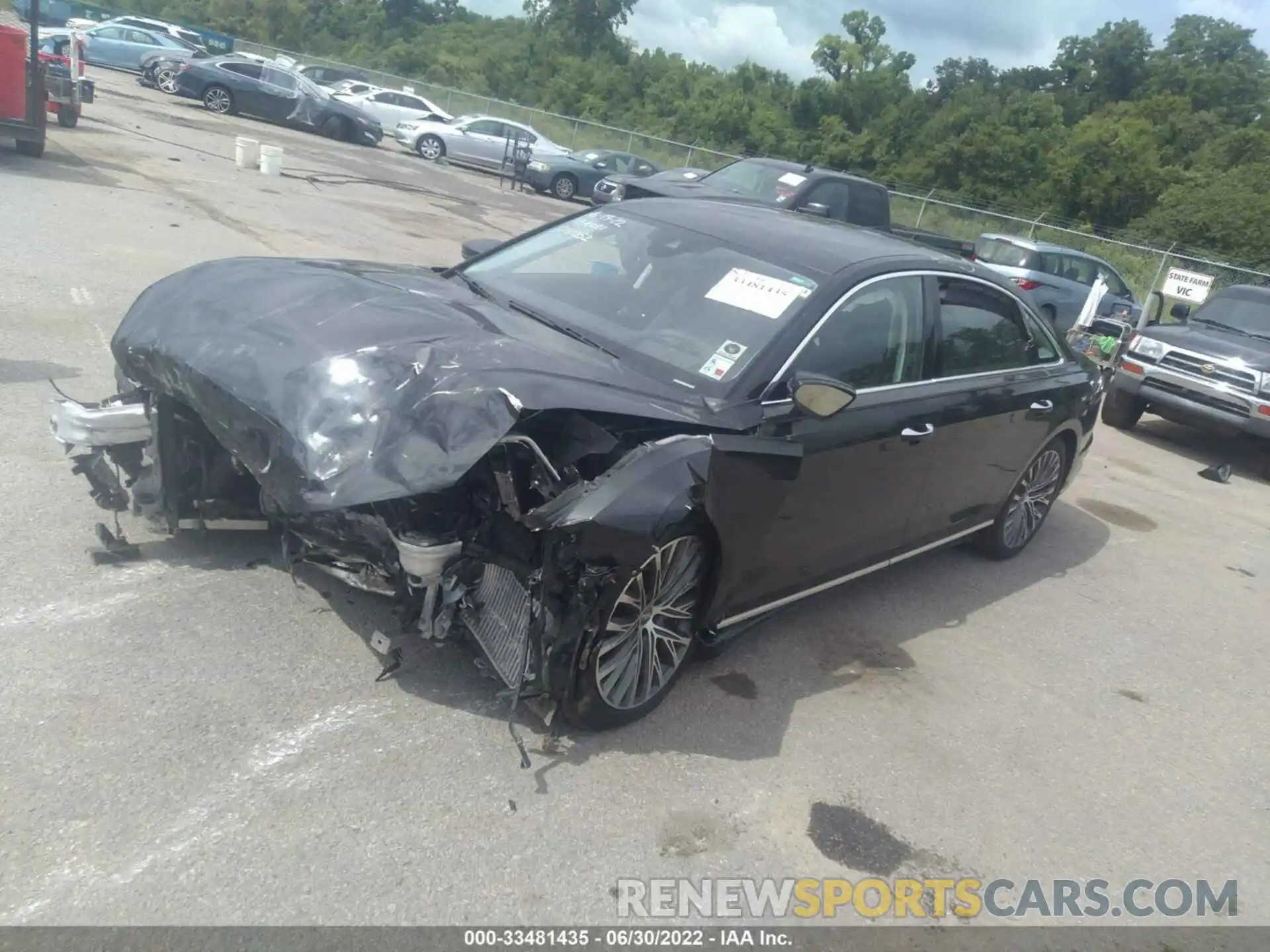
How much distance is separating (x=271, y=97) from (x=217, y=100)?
1273 mm

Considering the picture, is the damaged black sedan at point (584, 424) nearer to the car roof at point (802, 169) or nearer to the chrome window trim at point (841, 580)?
the chrome window trim at point (841, 580)

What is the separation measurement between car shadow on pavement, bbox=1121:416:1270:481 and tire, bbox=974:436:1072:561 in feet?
16.5

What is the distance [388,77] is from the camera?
4241cm

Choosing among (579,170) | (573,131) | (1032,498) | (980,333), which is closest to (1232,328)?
(1032,498)

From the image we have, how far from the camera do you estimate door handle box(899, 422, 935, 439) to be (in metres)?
4.67

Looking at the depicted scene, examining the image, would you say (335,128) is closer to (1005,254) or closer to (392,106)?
(392,106)

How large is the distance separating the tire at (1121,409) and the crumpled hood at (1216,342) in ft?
2.23

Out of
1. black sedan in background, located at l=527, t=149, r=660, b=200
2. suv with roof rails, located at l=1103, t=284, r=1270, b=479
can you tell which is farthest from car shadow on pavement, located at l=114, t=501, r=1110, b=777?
black sedan in background, located at l=527, t=149, r=660, b=200

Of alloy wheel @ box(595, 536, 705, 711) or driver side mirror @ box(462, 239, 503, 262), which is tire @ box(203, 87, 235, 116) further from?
alloy wheel @ box(595, 536, 705, 711)

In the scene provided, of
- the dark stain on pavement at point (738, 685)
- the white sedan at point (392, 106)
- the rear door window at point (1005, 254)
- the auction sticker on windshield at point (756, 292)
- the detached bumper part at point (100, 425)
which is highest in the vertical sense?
the auction sticker on windshield at point (756, 292)

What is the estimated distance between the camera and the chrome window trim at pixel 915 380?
161 inches

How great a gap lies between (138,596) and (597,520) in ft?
6.58

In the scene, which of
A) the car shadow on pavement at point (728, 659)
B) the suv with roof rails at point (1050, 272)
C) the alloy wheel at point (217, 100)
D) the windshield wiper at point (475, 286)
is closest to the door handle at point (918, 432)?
the car shadow on pavement at point (728, 659)

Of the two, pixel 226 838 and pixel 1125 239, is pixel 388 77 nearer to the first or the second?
pixel 1125 239
